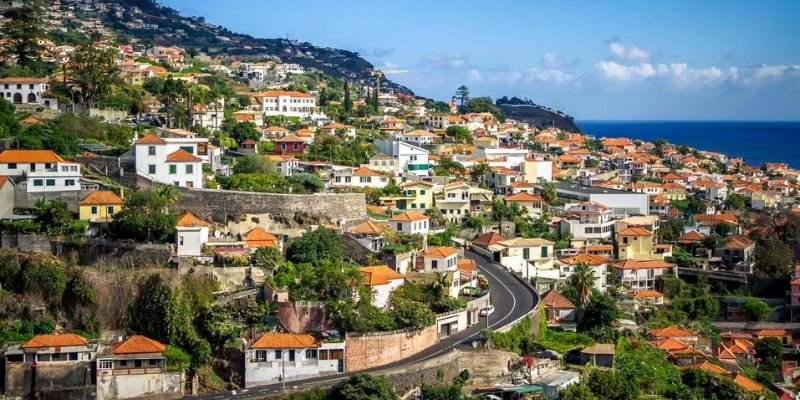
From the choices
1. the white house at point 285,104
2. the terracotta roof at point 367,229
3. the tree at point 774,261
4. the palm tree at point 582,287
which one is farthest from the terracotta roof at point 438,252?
the white house at point 285,104

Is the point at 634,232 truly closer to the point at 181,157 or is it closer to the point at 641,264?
the point at 641,264

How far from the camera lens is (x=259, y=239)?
40.3 metres

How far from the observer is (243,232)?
4197 centimetres

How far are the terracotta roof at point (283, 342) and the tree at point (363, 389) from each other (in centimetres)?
198

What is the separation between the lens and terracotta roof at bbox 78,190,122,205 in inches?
1587

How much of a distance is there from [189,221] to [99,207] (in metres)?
3.70

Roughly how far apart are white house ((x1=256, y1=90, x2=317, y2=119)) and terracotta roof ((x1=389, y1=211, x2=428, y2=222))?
26.5m

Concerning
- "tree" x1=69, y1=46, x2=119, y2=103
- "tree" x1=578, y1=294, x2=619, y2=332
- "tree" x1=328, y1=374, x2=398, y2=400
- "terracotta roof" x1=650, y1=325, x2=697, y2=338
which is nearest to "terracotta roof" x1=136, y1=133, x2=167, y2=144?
"tree" x1=69, y1=46, x2=119, y2=103

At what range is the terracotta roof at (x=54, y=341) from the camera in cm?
3403

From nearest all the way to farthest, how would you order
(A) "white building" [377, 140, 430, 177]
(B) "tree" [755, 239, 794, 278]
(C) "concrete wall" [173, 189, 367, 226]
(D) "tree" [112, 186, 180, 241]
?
(D) "tree" [112, 186, 180, 241] < (C) "concrete wall" [173, 189, 367, 226] < (B) "tree" [755, 239, 794, 278] < (A) "white building" [377, 140, 430, 177]

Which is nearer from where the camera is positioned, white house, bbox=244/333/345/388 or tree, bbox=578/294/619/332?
white house, bbox=244/333/345/388

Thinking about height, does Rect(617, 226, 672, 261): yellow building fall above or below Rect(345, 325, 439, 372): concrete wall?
above

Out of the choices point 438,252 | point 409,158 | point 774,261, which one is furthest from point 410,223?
point 774,261

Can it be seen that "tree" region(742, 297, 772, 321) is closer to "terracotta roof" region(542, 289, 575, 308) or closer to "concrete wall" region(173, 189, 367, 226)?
"terracotta roof" region(542, 289, 575, 308)
